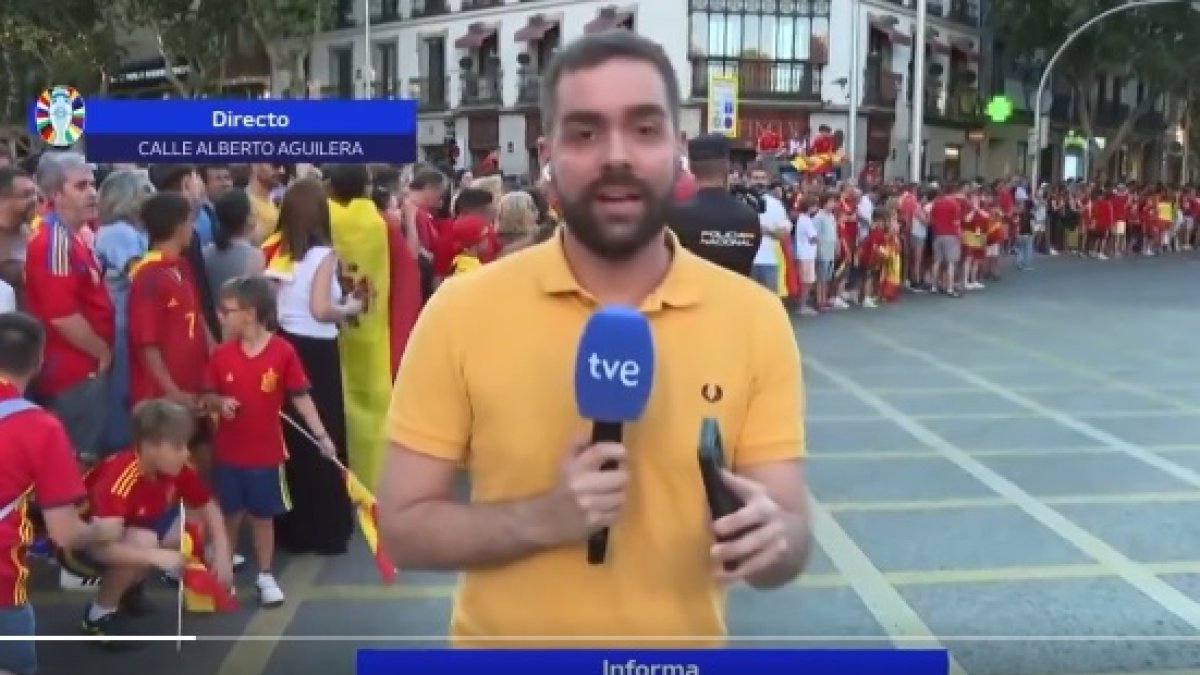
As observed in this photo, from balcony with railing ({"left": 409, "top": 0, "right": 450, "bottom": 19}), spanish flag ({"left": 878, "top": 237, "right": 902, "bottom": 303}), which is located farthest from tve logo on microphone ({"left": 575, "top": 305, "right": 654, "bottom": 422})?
balcony with railing ({"left": 409, "top": 0, "right": 450, "bottom": 19})

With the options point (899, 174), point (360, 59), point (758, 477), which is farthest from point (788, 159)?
point (758, 477)

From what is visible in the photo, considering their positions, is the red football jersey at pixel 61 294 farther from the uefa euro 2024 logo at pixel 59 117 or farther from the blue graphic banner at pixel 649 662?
the uefa euro 2024 logo at pixel 59 117

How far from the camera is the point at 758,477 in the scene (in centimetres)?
202

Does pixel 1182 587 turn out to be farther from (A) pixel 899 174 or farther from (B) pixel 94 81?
(B) pixel 94 81

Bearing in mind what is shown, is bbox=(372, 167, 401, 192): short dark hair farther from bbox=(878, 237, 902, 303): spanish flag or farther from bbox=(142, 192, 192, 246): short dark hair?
bbox=(878, 237, 902, 303): spanish flag

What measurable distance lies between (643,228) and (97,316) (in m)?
4.46

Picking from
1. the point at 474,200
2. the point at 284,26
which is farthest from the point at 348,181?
the point at 284,26

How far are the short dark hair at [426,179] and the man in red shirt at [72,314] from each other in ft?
8.20

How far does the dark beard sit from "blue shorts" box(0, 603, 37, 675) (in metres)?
2.31

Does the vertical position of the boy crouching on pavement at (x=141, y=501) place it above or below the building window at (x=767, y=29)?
below

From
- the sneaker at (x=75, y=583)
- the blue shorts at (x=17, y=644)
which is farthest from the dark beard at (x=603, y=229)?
the sneaker at (x=75, y=583)

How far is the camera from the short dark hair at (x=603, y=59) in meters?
1.91

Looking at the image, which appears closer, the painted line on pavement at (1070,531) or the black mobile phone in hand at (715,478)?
the black mobile phone in hand at (715,478)

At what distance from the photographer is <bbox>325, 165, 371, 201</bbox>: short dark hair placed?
649 centimetres
